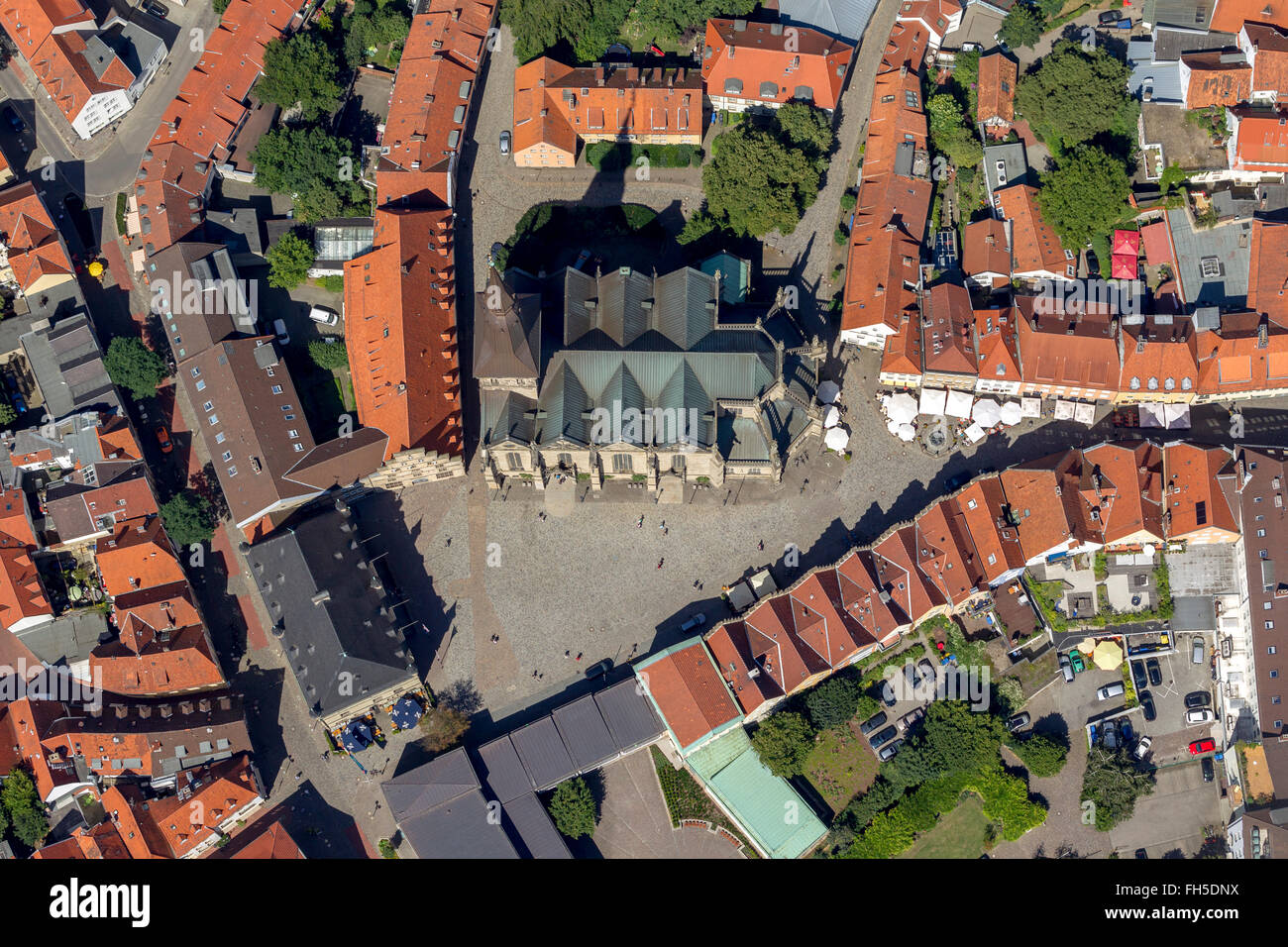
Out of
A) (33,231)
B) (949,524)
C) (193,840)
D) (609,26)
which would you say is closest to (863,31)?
(609,26)

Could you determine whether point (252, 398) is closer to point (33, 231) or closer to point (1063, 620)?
point (33, 231)

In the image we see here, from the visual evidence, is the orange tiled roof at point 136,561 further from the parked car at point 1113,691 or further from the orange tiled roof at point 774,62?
the parked car at point 1113,691

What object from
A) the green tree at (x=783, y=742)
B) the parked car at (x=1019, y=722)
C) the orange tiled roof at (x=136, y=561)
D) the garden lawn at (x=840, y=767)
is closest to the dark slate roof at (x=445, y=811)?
the green tree at (x=783, y=742)

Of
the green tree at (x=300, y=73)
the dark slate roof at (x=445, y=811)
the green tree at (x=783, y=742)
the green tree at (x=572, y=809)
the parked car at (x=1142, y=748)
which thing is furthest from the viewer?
the green tree at (x=300, y=73)

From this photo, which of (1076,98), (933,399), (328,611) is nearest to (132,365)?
(328,611)

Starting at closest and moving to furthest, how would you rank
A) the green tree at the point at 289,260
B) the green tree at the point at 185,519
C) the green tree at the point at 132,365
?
the green tree at the point at 185,519 < the green tree at the point at 132,365 < the green tree at the point at 289,260

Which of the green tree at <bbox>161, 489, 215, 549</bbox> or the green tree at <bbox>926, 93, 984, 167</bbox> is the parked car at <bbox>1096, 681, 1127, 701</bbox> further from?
the green tree at <bbox>161, 489, 215, 549</bbox>
